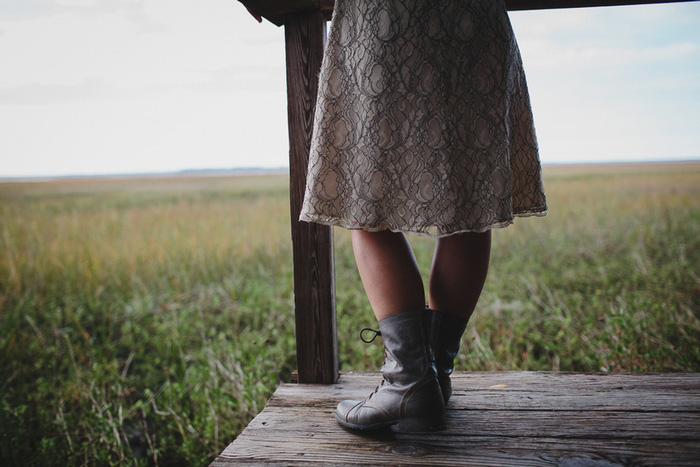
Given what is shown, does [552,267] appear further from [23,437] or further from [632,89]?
[23,437]

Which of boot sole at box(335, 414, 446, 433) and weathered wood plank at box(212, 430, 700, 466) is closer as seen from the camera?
weathered wood plank at box(212, 430, 700, 466)

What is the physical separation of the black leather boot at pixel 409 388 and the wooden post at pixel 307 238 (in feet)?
1.27

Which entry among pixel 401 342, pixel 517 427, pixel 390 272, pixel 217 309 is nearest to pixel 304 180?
pixel 390 272

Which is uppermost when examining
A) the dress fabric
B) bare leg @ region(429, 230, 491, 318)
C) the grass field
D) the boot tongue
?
the dress fabric

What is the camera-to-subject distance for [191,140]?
5.44m

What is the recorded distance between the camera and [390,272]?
104 cm

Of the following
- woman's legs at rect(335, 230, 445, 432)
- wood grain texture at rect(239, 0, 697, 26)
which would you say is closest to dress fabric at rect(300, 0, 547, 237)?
woman's legs at rect(335, 230, 445, 432)

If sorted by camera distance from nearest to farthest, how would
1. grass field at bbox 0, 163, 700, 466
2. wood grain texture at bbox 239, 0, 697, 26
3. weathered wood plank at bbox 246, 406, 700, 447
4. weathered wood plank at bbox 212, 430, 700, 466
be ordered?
weathered wood plank at bbox 212, 430, 700, 466, weathered wood plank at bbox 246, 406, 700, 447, wood grain texture at bbox 239, 0, 697, 26, grass field at bbox 0, 163, 700, 466

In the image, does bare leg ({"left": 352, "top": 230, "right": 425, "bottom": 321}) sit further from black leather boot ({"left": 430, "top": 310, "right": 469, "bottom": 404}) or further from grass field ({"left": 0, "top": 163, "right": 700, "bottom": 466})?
grass field ({"left": 0, "top": 163, "right": 700, "bottom": 466})

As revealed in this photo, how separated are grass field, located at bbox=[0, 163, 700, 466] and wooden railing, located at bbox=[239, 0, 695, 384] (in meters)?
0.56

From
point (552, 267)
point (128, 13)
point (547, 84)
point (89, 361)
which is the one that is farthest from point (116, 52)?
point (552, 267)

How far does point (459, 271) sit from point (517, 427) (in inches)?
15.9

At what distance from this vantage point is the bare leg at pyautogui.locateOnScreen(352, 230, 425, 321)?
104 centimetres

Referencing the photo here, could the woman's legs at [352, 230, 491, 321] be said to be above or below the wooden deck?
above
